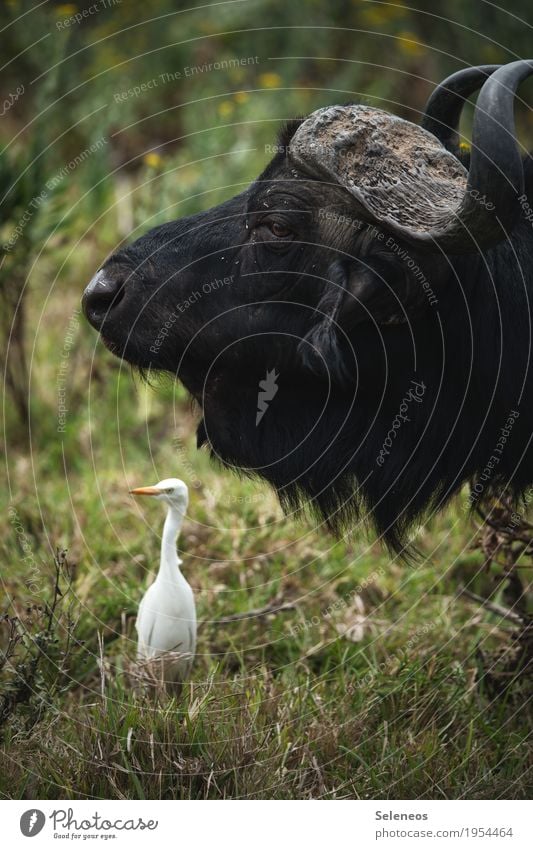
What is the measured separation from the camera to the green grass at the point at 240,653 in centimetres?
397

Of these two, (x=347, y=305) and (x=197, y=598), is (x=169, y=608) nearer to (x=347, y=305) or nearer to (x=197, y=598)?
(x=197, y=598)

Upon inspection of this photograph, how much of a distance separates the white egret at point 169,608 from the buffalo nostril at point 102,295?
860 mm

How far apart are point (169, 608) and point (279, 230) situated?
5.80 feet

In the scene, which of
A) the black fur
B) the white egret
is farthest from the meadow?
the black fur

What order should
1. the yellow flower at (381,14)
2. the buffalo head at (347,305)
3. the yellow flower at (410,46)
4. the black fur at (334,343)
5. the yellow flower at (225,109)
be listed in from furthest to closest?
the yellow flower at (381,14) < the yellow flower at (410,46) < the yellow flower at (225,109) < the black fur at (334,343) < the buffalo head at (347,305)

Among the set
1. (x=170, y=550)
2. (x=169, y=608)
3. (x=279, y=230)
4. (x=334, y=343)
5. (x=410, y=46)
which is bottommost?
(x=169, y=608)

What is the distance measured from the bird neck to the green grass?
1.45 feet

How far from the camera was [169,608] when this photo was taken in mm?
4582

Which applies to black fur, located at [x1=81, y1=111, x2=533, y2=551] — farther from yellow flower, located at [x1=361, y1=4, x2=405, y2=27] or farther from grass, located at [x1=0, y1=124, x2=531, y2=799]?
yellow flower, located at [x1=361, y1=4, x2=405, y2=27]

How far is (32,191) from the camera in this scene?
22.8 ft

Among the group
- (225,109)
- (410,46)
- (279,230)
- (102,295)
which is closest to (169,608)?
(102,295)

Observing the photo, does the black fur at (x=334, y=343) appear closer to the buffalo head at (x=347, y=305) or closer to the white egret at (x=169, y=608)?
the buffalo head at (x=347, y=305)

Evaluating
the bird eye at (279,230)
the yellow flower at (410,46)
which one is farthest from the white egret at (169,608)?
the yellow flower at (410,46)

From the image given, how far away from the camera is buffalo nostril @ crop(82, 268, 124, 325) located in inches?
161
